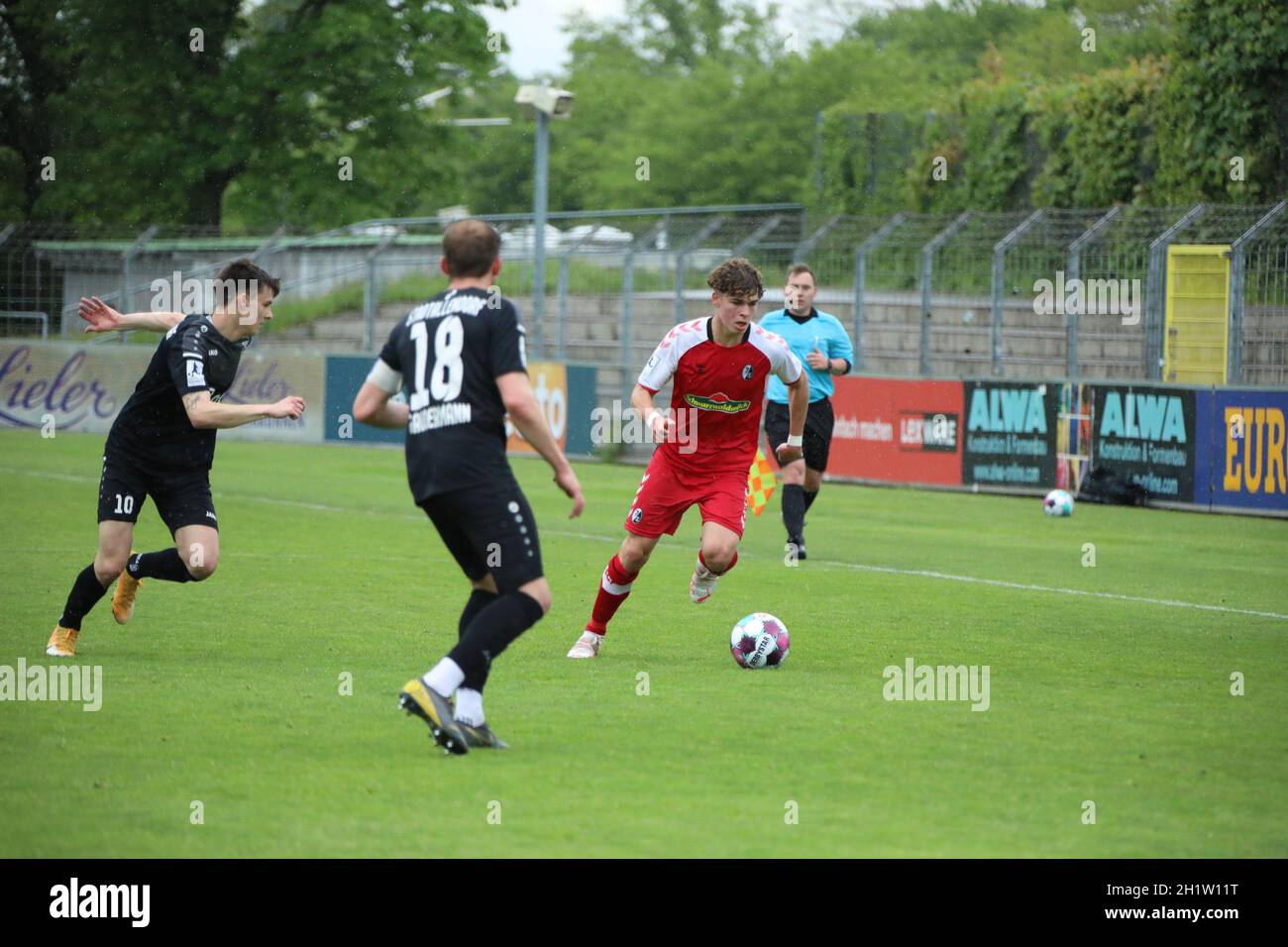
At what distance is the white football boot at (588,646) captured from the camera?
914cm

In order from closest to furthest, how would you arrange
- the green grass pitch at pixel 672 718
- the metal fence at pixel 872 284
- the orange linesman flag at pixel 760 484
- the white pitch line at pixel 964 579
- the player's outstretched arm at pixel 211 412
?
the green grass pitch at pixel 672 718 → the player's outstretched arm at pixel 211 412 → the white pitch line at pixel 964 579 → the orange linesman flag at pixel 760 484 → the metal fence at pixel 872 284

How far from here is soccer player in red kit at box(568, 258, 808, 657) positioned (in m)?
9.29

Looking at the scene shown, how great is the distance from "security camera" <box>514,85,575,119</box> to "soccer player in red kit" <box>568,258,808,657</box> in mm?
17360

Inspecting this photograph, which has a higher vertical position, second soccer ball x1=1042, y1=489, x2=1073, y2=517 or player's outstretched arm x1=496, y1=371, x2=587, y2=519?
player's outstretched arm x1=496, y1=371, x2=587, y2=519

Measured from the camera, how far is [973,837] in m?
5.51

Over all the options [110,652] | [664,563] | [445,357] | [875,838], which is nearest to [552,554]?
[664,563]

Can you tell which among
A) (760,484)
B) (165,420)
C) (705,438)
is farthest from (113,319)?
(760,484)

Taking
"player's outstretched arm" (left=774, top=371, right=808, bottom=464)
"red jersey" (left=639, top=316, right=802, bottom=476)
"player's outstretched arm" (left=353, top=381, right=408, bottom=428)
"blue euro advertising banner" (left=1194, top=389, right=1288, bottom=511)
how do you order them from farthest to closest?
"blue euro advertising banner" (left=1194, top=389, right=1288, bottom=511) → "player's outstretched arm" (left=774, top=371, right=808, bottom=464) → "red jersey" (left=639, top=316, right=802, bottom=476) → "player's outstretched arm" (left=353, top=381, right=408, bottom=428)

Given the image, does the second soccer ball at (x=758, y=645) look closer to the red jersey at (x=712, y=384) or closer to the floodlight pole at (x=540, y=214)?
the red jersey at (x=712, y=384)

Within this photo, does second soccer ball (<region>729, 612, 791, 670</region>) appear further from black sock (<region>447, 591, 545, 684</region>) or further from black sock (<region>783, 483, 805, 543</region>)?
black sock (<region>783, 483, 805, 543</region>)

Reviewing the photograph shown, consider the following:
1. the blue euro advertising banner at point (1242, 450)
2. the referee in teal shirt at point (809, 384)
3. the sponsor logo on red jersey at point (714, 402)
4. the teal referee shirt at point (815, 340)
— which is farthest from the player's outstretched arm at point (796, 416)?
the blue euro advertising banner at point (1242, 450)

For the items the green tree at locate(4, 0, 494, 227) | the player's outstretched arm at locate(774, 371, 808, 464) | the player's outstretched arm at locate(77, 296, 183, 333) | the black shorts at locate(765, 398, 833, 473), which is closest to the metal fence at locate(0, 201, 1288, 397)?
the green tree at locate(4, 0, 494, 227)

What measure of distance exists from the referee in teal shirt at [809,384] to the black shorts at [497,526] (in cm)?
715
